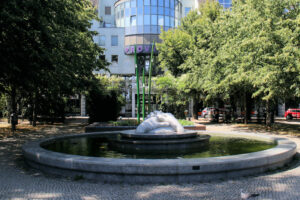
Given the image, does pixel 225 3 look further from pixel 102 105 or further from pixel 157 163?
pixel 157 163

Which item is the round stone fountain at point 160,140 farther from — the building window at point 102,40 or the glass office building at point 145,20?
the building window at point 102,40

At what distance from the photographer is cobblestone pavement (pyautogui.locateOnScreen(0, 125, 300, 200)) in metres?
5.60

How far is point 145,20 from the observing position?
45875 millimetres

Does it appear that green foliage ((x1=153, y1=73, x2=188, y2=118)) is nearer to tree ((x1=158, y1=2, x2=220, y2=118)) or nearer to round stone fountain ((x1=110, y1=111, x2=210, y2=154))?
tree ((x1=158, y1=2, x2=220, y2=118))

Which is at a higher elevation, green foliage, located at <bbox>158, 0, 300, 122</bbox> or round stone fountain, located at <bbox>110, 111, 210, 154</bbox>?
green foliage, located at <bbox>158, 0, 300, 122</bbox>

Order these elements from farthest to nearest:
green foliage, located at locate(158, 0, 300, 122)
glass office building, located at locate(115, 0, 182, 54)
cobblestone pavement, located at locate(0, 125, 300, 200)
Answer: glass office building, located at locate(115, 0, 182, 54)
green foliage, located at locate(158, 0, 300, 122)
cobblestone pavement, located at locate(0, 125, 300, 200)

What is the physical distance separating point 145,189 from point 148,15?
42.8 meters

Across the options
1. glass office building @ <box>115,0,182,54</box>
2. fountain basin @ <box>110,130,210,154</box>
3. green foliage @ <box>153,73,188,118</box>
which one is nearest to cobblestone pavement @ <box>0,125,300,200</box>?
fountain basin @ <box>110,130,210,154</box>

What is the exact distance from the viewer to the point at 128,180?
21.4ft

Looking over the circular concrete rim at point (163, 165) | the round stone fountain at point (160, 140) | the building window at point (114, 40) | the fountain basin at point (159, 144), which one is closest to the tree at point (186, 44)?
the building window at point (114, 40)

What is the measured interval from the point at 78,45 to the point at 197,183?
46.7ft

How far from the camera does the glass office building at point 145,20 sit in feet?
150

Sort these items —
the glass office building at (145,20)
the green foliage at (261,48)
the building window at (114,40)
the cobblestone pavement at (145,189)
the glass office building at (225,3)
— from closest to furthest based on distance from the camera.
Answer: the cobblestone pavement at (145,189)
the green foliage at (261,48)
the glass office building at (145,20)
the building window at (114,40)
the glass office building at (225,3)

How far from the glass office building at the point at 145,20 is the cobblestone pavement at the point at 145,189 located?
130ft
